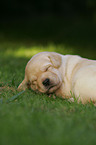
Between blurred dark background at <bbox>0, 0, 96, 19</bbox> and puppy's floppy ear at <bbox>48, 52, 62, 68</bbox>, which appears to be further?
blurred dark background at <bbox>0, 0, 96, 19</bbox>

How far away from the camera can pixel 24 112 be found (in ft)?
7.42

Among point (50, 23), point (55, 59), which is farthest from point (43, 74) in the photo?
point (50, 23)

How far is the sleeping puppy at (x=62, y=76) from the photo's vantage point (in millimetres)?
3348

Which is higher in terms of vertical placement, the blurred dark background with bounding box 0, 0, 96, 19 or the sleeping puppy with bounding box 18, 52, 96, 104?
the blurred dark background with bounding box 0, 0, 96, 19

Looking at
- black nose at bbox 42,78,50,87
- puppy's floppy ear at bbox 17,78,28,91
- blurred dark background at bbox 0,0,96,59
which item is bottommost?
puppy's floppy ear at bbox 17,78,28,91

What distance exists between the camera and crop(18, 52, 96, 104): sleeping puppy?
3.35 metres

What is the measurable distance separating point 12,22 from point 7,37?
9.80ft

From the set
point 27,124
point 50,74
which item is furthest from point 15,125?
point 50,74

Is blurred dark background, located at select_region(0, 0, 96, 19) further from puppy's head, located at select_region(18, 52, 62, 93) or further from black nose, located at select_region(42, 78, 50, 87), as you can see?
black nose, located at select_region(42, 78, 50, 87)

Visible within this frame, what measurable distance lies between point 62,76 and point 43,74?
1.20ft

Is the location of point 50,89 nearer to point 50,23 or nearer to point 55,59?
point 55,59

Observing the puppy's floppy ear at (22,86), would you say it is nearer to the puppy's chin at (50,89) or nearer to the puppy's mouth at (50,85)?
the puppy's chin at (50,89)

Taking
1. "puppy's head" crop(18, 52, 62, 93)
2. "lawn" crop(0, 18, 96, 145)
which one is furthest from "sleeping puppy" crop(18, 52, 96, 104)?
"lawn" crop(0, 18, 96, 145)

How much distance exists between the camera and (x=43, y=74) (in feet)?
12.0
